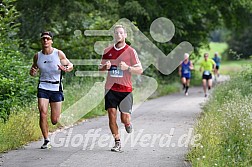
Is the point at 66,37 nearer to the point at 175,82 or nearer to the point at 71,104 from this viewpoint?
the point at 71,104

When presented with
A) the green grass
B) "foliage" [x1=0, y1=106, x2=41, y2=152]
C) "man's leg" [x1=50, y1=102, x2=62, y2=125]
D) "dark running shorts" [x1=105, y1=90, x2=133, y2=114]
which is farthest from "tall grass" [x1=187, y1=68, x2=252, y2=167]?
the green grass

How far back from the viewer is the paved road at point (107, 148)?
30.5 feet

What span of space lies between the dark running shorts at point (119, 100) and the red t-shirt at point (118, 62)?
0.08 meters

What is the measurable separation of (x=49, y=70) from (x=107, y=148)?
5.60 feet

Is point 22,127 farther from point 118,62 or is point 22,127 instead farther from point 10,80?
point 118,62

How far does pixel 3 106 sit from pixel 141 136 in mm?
3174

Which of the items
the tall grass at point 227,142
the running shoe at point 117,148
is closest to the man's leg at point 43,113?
the running shoe at point 117,148

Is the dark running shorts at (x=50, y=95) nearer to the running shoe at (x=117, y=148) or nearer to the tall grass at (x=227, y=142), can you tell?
the running shoe at (x=117, y=148)

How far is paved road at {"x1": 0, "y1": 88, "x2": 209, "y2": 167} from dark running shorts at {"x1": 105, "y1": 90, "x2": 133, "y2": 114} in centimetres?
74

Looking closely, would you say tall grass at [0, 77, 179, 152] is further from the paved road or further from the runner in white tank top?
the runner in white tank top

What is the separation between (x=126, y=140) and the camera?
11805 mm

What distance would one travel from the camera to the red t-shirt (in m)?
10.3

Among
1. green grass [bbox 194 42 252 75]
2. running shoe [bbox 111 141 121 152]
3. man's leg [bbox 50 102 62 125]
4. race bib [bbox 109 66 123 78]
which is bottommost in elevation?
green grass [bbox 194 42 252 75]

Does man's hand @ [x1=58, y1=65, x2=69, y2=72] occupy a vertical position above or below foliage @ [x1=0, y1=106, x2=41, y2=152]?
above
